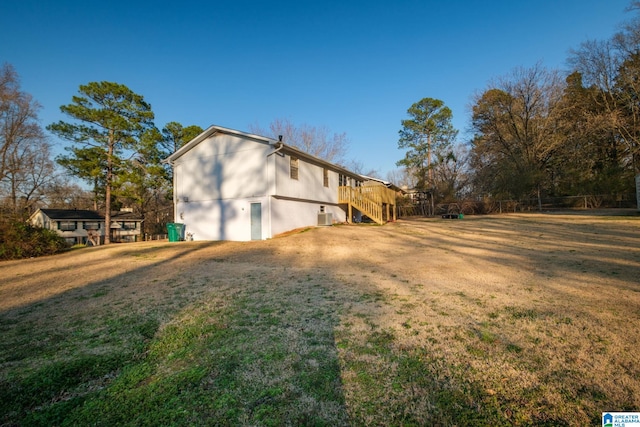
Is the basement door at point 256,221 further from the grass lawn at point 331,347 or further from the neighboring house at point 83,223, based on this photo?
the neighboring house at point 83,223

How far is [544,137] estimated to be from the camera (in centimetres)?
2403

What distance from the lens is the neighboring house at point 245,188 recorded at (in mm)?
13469

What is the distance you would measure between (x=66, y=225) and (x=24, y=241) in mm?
27964

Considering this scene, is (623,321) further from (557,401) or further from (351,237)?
(351,237)

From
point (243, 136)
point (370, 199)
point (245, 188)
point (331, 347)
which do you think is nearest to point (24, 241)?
point (245, 188)

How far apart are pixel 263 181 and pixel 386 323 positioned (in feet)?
35.9

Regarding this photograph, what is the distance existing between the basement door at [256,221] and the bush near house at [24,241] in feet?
26.7

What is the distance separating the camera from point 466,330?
3176mm

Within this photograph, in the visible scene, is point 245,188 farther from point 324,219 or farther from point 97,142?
point 97,142

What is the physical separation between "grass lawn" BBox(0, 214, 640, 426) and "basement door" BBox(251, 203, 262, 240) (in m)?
7.36

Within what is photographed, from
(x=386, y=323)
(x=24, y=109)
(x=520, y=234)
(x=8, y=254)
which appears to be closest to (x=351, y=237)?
(x=520, y=234)
